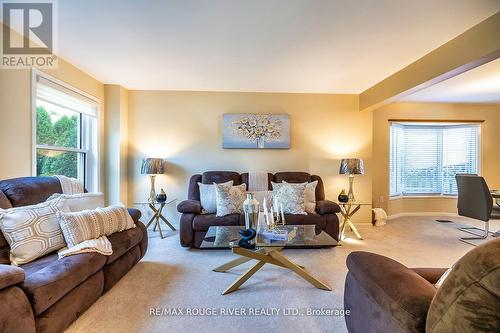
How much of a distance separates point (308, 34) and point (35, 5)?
2431mm

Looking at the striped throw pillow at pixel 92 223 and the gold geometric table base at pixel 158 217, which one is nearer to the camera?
the striped throw pillow at pixel 92 223

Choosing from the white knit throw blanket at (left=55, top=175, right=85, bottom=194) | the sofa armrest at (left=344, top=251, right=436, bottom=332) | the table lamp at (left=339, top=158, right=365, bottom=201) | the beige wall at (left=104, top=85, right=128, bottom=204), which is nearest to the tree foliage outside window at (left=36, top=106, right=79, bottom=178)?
the beige wall at (left=104, top=85, right=128, bottom=204)

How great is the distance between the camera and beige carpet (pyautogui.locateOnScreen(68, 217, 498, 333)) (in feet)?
5.56

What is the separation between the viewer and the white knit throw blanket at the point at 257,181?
383 cm

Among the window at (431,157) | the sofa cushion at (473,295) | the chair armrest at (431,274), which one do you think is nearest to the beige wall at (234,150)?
the window at (431,157)

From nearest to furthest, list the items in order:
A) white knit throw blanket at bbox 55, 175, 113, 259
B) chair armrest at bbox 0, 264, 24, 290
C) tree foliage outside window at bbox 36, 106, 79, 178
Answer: chair armrest at bbox 0, 264, 24, 290 → white knit throw blanket at bbox 55, 175, 113, 259 → tree foliage outside window at bbox 36, 106, 79, 178

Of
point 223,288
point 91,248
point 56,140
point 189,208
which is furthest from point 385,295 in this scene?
point 56,140

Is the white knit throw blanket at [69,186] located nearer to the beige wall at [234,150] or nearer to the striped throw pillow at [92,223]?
the striped throw pillow at [92,223]

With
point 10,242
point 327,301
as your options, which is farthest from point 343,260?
point 10,242

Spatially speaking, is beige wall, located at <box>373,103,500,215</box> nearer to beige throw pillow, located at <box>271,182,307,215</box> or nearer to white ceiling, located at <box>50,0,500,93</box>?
white ceiling, located at <box>50,0,500,93</box>

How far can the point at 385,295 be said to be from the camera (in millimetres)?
1041

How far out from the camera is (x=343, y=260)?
282 cm

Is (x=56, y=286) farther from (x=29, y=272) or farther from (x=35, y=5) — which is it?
(x=35, y=5)

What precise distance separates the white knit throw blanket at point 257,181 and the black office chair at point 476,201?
10.1ft
